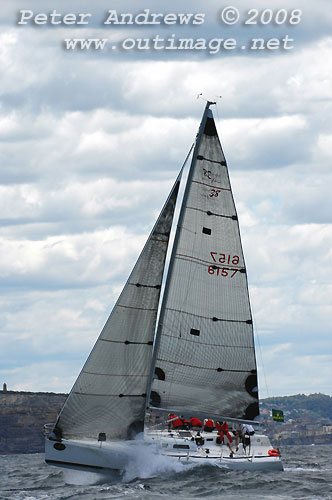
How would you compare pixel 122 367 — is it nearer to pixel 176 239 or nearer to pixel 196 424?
pixel 196 424

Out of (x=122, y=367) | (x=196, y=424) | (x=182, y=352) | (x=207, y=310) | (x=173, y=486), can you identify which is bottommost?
(x=173, y=486)

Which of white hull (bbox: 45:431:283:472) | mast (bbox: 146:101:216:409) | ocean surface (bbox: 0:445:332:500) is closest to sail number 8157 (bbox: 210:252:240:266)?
mast (bbox: 146:101:216:409)

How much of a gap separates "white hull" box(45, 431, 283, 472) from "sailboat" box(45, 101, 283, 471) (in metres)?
0.04

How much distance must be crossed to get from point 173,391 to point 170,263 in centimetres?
479

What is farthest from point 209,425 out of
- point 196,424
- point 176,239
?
point 176,239

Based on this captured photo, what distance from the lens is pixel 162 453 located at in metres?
36.7

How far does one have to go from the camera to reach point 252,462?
3812 centimetres

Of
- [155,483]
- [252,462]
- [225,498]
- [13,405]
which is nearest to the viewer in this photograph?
[225,498]

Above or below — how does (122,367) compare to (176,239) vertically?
below

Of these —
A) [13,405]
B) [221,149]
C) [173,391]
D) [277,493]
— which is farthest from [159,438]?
[13,405]

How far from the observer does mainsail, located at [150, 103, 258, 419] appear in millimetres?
37781

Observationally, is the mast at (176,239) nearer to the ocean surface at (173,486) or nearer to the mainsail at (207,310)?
the mainsail at (207,310)

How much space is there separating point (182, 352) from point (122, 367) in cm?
242

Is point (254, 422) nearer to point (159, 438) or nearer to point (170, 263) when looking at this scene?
point (159, 438)
